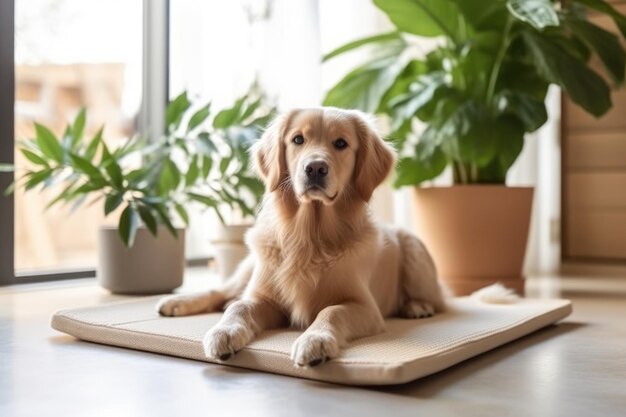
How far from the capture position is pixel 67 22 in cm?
423

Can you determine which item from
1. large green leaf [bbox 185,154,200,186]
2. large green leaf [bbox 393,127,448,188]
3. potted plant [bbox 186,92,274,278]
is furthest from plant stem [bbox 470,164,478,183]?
large green leaf [bbox 185,154,200,186]

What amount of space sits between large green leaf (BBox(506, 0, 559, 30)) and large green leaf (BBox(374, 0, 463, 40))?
42 centimetres

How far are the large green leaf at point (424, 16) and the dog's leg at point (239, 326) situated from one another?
1.74 metres

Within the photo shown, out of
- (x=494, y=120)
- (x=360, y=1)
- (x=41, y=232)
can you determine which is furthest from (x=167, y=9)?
(x=494, y=120)

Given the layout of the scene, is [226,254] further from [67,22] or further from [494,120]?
[67,22]

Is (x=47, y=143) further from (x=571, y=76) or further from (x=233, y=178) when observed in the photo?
(x=571, y=76)

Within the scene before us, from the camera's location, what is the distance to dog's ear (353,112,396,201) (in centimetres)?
224

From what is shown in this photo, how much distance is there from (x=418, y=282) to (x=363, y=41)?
1.38 meters

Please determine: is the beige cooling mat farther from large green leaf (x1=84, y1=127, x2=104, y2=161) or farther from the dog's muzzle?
large green leaf (x1=84, y1=127, x2=104, y2=161)

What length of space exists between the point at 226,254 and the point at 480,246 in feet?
3.68

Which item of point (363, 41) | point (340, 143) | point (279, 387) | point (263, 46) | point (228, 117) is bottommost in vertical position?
point (279, 387)

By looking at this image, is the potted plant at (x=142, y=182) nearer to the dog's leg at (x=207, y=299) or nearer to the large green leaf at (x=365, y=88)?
the large green leaf at (x=365, y=88)

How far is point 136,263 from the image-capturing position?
3.22 m

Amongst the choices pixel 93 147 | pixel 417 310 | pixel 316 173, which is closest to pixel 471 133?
pixel 417 310
